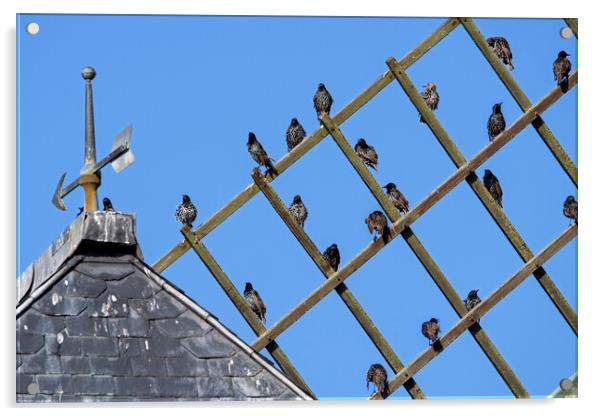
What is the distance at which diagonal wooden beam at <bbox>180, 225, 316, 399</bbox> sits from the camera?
8453 mm

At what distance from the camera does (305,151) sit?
28.9 ft

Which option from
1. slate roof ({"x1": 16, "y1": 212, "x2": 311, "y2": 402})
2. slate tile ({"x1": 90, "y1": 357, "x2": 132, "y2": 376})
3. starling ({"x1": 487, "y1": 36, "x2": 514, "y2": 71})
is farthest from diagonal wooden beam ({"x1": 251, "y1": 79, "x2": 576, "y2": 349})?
slate tile ({"x1": 90, "y1": 357, "x2": 132, "y2": 376})

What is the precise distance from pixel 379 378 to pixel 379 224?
2.63ft

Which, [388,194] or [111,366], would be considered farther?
[388,194]

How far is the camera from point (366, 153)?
9.31 meters

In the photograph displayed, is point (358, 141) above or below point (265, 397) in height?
above

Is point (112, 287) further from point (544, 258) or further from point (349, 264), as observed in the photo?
point (544, 258)

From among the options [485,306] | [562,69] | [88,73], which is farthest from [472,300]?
[88,73]

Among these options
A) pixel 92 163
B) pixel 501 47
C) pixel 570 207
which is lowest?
pixel 570 207

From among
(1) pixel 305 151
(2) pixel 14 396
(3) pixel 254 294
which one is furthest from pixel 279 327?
(2) pixel 14 396

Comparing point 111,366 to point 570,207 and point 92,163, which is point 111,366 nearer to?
point 92,163

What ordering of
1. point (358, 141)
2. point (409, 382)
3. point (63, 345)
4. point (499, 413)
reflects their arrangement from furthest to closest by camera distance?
1. point (358, 141)
2. point (409, 382)
3. point (499, 413)
4. point (63, 345)

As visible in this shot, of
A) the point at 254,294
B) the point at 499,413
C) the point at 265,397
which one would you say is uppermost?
the point at 254,294

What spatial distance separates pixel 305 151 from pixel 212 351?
1.83 m
